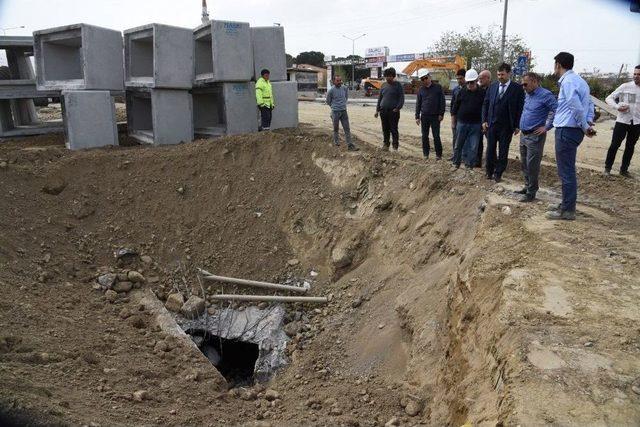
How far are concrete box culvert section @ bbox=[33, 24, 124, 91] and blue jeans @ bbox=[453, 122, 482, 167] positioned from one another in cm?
780

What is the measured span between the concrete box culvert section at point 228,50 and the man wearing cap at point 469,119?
4876 millimetres

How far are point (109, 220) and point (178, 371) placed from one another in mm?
3920

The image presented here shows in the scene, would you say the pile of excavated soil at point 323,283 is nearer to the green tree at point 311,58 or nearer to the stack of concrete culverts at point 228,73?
the stack of concrete culverts at point 228,73

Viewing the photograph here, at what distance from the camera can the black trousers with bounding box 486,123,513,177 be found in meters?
6.52

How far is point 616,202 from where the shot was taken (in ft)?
21.7

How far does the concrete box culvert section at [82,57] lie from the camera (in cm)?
1057

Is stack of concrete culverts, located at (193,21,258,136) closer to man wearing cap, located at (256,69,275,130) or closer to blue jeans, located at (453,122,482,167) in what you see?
man wearing cap, located at (256,69,275,130)

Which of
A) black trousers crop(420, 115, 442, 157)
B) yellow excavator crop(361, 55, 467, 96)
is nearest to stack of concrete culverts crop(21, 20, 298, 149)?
black trousers crop(420, 115, 442, 157)

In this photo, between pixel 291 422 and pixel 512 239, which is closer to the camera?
pixel 291 422

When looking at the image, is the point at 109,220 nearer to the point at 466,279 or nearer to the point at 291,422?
the point at 291,422

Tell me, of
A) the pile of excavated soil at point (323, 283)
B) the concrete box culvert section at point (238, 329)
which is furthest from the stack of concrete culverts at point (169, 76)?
the concrete box culvert section at point (238, 329)

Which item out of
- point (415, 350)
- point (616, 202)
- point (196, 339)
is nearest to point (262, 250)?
point (196, 339)

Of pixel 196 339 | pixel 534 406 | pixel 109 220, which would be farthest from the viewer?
pixel 109 220

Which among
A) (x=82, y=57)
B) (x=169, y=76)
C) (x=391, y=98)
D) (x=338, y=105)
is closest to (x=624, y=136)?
(x=391, y=98)
